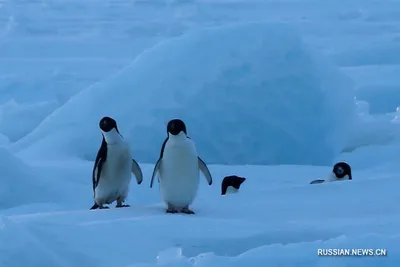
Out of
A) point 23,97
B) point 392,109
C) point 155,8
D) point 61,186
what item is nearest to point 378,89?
point 392,109

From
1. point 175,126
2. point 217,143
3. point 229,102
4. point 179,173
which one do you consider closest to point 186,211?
point 179,173

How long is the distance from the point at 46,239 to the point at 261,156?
425 cm

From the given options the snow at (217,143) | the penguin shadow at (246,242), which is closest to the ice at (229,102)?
the snow at (217,143)

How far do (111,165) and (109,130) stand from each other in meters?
0.16

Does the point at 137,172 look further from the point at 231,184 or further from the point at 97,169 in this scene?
the point at 231,184

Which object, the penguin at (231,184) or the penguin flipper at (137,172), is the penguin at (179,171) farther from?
the penguin at (231,184)

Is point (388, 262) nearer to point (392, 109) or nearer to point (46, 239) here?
point (46, 239)

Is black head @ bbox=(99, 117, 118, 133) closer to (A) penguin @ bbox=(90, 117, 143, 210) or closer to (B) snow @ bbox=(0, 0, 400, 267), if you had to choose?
(A) penguin @ bbox=(90, 117, 143, 210)

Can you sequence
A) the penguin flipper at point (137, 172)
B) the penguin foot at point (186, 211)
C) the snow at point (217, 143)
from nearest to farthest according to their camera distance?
the snow at point (217, 143) → the penguin foot at point (186, 211) → the penguin flipper at point (137, 172)

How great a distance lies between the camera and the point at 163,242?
263 cm

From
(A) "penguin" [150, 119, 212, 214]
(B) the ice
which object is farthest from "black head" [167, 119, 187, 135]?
(B) the ice

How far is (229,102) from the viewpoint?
22.1 feet

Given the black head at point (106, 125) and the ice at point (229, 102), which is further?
the ice at point (229, 102)

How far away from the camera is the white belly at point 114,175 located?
11.8 feet
